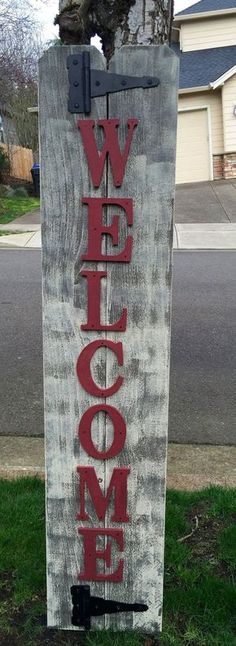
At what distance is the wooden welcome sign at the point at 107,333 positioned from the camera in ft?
5.98

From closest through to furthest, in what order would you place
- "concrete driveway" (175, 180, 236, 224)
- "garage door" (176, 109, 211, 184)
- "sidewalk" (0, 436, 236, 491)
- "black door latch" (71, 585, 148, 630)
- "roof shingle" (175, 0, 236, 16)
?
"black door latch" (71, 585, 148, 630), "sidewalk" (0, 436, 236, 491), "concrete driveway" (175, 180, 236, 224), "garage door" (176, 109, 211, 184), "roof shingle" (175, 0, 236, 16)

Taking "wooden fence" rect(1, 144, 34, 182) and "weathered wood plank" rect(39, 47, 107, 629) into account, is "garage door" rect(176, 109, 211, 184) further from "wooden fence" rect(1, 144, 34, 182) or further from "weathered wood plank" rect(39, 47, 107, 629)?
"weathered wood plank" rect(39, 47, 107, 629)

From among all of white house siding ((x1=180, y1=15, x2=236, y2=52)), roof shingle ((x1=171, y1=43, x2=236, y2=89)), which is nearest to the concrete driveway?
roof shingle ((x1=171, y1=43, x2=236, y2=89))

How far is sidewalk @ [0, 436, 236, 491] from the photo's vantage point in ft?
11.0

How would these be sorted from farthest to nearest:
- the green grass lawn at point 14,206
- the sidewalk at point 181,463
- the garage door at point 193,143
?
the garage door at point 193,143, the green grass lawn at point 14,206, the sidewalk at point 181,463

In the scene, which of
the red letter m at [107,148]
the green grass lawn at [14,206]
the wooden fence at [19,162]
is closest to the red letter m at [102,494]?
the red letter m at [107,148]

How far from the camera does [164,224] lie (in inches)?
74.8

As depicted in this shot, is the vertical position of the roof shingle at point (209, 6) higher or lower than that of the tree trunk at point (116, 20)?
higher

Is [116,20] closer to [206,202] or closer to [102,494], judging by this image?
[102,494]

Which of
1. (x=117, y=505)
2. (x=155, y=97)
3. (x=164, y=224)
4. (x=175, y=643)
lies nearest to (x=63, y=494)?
(x=117, y=505)

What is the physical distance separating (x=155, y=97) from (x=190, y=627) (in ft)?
6.20

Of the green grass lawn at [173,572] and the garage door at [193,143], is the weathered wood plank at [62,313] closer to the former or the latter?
the green grass lawn at [173,572]

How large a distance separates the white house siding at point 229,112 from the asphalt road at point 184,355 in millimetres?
11483

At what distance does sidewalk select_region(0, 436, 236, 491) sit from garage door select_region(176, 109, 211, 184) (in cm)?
1717
